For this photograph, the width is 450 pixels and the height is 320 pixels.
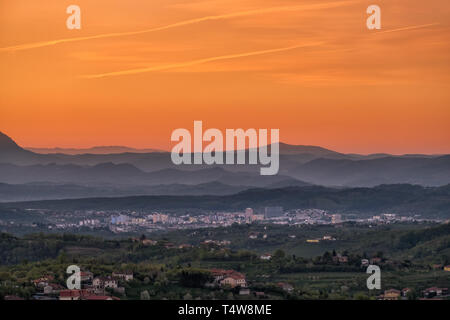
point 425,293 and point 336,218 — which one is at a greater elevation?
point 336,218

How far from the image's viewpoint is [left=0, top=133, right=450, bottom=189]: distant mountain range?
141 metres

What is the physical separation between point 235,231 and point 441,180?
3442 inches

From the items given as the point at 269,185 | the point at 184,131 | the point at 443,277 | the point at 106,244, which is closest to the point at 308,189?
the point at 269,185


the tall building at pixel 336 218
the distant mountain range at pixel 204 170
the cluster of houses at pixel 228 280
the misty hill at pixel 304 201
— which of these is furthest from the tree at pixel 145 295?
the distant mountain range at pixel 204 170

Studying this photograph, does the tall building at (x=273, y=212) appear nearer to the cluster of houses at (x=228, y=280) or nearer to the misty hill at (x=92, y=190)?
the misty hill at (x=92, y=190)

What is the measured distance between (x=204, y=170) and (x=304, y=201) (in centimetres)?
4131

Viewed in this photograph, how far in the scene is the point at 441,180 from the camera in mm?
152250

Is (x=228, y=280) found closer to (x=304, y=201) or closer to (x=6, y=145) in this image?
(x=304, y=201)

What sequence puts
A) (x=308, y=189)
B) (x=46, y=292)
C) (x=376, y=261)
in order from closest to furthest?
(x=46, y=292), (x=376, y=261), (x=308, y=189)

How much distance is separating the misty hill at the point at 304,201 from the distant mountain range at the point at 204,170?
9.71 metres

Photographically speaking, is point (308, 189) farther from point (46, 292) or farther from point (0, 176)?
point (46, 292)

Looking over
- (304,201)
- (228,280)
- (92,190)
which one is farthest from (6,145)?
(228,280)

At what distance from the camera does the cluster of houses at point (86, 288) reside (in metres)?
24.5

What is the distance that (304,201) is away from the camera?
113688 millimetres
